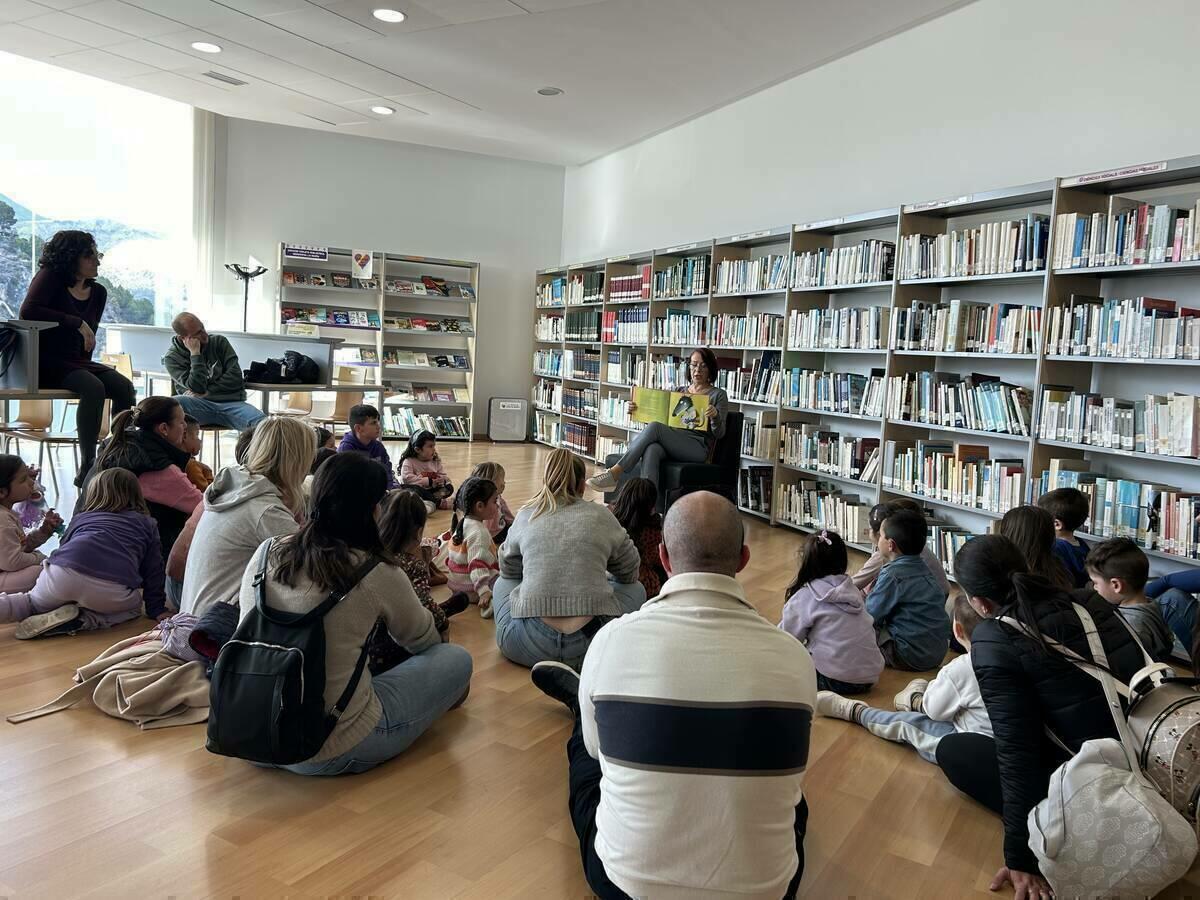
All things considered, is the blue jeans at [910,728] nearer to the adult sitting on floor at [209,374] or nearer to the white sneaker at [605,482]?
the white sneaker at [605,482]

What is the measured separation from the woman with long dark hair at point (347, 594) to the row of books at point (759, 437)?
14.1ft

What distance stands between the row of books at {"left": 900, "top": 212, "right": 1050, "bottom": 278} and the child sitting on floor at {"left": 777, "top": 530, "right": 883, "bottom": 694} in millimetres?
2337

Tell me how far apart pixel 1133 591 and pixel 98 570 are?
3.86 meters

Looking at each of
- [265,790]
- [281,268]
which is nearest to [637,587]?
[265,790]

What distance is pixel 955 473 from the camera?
4738mm

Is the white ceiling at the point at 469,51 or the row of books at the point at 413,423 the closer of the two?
A: the white ceiling at the point at 469,51

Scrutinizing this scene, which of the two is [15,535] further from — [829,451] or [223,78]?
[223,78]

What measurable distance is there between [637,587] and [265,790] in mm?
1520

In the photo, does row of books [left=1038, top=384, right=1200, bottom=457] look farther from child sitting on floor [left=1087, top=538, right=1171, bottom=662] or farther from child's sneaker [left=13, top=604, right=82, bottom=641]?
child's sneaker [left=13, top=604, right=82, bottom=641]

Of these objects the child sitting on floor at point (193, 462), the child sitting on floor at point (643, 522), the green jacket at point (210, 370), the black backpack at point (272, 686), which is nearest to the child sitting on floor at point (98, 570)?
the child sitting on floor at point (193, 462)

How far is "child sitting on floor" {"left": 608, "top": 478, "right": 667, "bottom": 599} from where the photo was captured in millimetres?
3619

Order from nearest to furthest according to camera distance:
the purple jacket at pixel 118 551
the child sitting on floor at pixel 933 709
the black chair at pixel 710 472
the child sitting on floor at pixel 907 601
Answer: the child sitting on floor at pixel 933 709 → the purple jacket at pixel 118 551 → the child sitting on floor at pixel 907 601 → the black chair at pixel 710 472

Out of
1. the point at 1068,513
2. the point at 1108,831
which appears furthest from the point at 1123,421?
the point at 1108,831

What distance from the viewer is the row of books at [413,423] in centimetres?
1005
